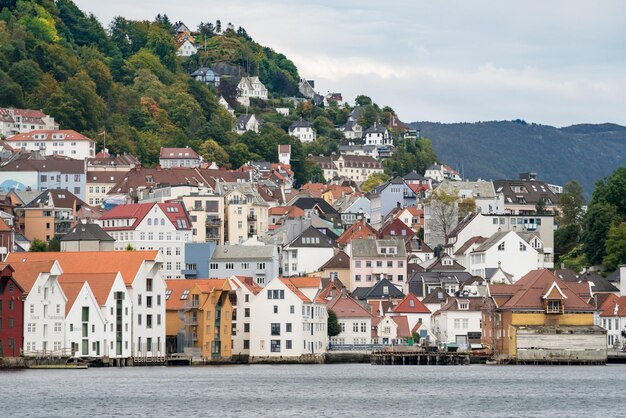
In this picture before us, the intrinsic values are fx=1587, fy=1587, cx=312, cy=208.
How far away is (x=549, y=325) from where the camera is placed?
11294 centimetres

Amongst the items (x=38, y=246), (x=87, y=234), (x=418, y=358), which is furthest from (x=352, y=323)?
(x=38, y=246)

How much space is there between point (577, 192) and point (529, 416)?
104 meters

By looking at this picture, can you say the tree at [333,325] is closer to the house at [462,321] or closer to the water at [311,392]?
the house at [462,321]

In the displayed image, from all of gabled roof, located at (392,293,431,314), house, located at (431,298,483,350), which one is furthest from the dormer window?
gabled roof, located at (392,293,431,314)

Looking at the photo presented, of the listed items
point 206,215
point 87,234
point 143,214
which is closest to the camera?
point 87,234

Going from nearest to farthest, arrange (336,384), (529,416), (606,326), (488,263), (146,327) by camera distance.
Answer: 1. (529,416)
2. (336,384)
3. (146,327)
4. (606,326)
5. (488,263)

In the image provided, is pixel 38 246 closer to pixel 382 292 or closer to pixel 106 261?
pixel 382 292

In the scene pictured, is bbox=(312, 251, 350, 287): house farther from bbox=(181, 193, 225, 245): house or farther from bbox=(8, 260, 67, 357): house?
bbox=(8, 260, 67, 357): house

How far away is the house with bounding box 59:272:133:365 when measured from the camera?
4158 inches

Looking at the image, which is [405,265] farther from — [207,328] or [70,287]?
[70,287]

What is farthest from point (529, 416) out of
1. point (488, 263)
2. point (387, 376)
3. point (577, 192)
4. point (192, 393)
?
point (577, 192)

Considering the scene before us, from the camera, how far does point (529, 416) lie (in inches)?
2785

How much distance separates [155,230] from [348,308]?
26.1m

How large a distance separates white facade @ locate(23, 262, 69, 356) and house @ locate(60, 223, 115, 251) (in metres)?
32.1
